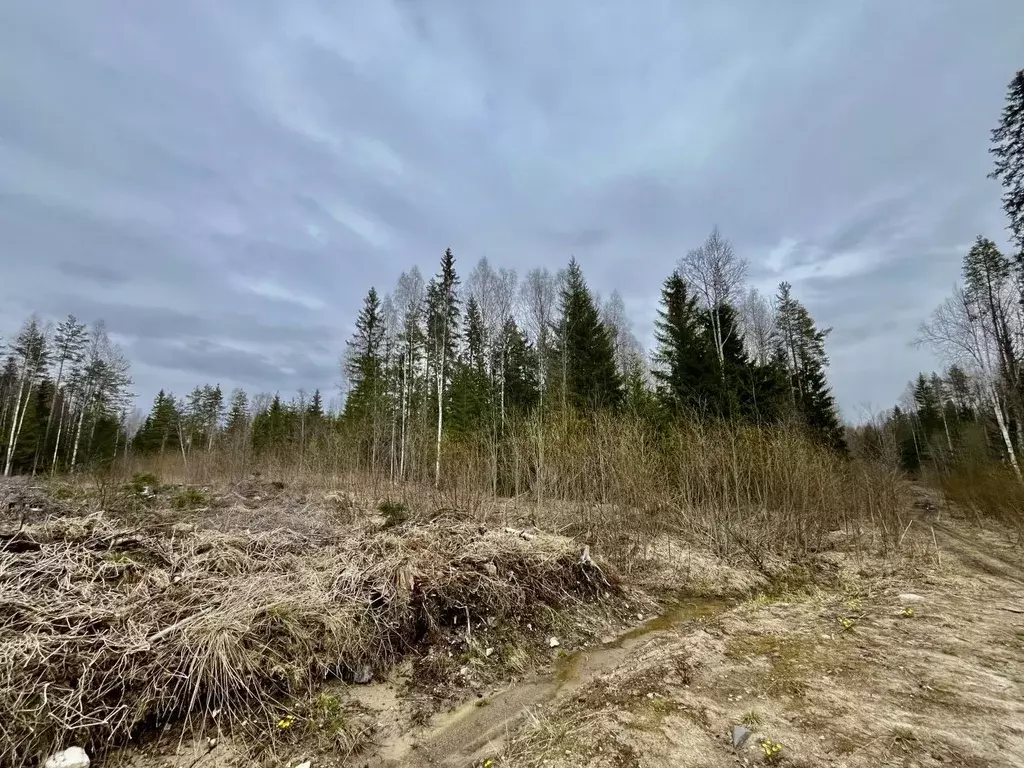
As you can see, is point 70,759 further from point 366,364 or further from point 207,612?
point 366,364

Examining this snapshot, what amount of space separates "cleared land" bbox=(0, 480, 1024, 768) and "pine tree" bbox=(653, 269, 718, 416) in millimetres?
9408

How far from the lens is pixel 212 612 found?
→ 326 cm

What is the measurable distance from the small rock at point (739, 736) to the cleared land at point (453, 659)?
0.06 meters

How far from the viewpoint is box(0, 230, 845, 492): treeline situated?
49.7ft

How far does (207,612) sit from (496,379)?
17.8m

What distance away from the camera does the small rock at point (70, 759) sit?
2314 millimetres

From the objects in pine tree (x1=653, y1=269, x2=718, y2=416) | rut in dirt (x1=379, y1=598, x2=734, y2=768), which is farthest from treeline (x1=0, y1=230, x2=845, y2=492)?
rut in dirt (x1=379, y1=598, x2=734, y2=768)

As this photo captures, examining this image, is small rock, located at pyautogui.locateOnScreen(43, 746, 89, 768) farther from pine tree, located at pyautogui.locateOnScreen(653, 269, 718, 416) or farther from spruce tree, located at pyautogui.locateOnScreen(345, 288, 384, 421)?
spruce tree, located at pyautogui.locateOnScreen(345, 288, 384, 421)

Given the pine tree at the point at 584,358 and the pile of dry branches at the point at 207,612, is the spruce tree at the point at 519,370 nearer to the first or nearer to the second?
the pine tree at the point at 584,358

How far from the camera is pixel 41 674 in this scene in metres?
2.55

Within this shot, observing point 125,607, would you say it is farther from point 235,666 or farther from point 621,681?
point 621,681

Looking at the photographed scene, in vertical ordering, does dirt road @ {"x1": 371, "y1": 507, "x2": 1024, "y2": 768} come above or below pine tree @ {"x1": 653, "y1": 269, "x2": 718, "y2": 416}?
below

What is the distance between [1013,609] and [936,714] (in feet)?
11.8

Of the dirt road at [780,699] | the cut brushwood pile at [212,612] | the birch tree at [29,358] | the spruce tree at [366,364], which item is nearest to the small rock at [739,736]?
the dirt road at [780,699]
